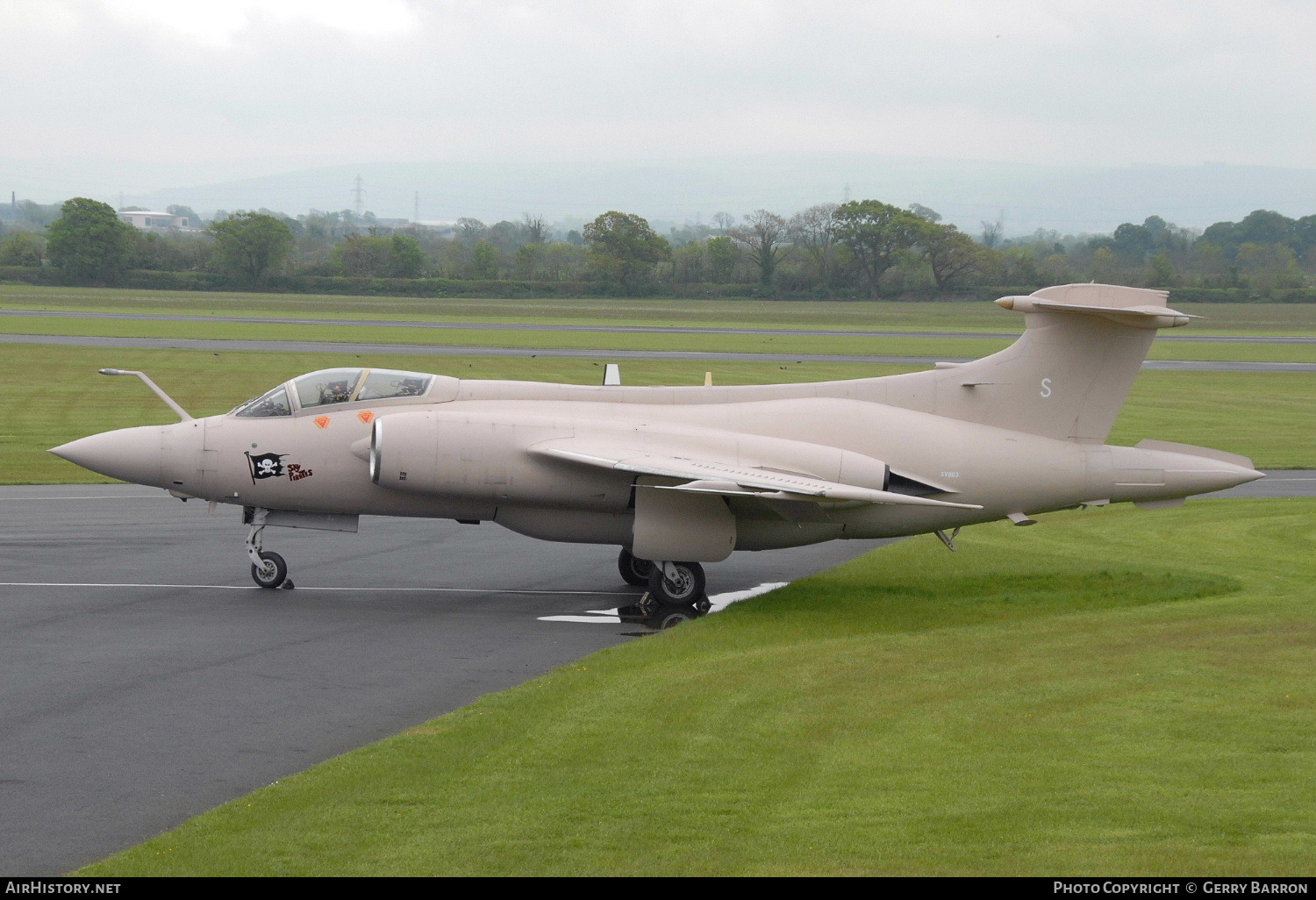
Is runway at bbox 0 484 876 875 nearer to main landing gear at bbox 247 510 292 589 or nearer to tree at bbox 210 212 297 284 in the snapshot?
main landing gear at bbox 247 510 292 589

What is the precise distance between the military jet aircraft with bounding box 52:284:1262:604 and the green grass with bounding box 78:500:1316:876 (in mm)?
1748

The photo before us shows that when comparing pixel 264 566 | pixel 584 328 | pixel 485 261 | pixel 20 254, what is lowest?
pixel 264 566

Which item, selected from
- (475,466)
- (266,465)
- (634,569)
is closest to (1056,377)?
(634,569)

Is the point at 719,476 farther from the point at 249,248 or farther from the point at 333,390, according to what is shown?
the point at 249,248

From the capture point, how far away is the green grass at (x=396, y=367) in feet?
112

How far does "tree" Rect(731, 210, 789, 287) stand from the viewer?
133 metres

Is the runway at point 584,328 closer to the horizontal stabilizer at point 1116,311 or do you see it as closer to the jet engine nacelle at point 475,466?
the horizontal stabilizer at point 1116,311

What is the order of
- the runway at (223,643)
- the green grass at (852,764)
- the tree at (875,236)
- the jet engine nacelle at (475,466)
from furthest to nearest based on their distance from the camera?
the tree at (875,236) < the jet engine nacelle at (475,466) < the runway at (223,643) < the green grass at (852,764)

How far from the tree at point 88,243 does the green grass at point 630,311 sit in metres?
3.39

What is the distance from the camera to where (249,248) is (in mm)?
129750

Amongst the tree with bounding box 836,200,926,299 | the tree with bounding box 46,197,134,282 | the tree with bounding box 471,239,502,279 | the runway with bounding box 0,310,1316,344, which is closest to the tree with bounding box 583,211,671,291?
the tree with bounding box 471,239,502,279

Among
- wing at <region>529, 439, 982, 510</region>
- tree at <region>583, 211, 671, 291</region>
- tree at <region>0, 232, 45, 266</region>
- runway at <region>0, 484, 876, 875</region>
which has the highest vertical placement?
tree at <region>583, 211, 671, 291</region>

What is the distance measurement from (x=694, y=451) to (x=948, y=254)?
113492mm

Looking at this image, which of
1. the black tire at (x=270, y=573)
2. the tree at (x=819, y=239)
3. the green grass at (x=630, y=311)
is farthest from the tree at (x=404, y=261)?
the black tire at (x=270, y=573)
